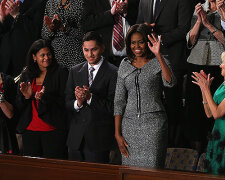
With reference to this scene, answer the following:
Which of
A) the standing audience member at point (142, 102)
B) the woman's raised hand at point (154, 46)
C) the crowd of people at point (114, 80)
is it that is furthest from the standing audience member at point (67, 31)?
the woman's raised hand at point (154, 46)

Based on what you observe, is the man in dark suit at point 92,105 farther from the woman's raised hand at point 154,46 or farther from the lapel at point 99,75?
the woman's raised hand at point 154,46

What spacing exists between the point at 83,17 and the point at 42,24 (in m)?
0.48

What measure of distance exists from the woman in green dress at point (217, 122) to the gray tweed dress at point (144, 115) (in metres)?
0.25

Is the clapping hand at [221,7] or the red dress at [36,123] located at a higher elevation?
the clapping hand at [221,7]

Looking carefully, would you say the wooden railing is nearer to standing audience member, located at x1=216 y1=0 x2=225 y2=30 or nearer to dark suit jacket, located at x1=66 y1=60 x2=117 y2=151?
dark suit jacket, located at x1=66 y1=60 x2=117 y2=151

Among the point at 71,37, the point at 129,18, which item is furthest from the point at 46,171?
the point at 129,18

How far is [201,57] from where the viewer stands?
3275 millimetres

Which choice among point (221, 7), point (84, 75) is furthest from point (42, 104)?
point (221, 7)

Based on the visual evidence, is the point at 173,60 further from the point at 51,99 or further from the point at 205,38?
the point at 51,99

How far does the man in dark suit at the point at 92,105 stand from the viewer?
3295mm

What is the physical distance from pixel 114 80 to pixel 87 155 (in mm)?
578

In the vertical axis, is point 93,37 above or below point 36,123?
above

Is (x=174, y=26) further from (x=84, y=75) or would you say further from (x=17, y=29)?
(x=17, y=29)

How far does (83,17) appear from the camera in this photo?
3736mm
